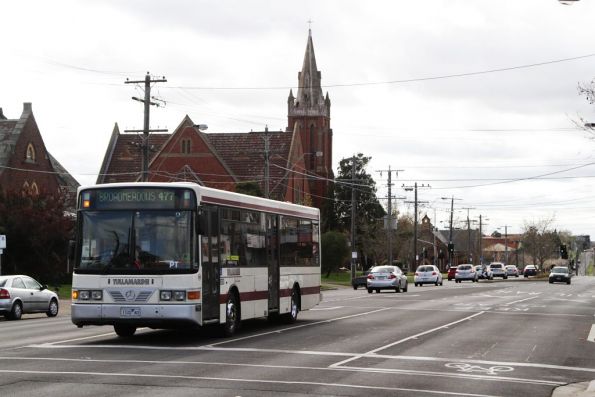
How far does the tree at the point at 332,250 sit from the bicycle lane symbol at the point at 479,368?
71882 mm

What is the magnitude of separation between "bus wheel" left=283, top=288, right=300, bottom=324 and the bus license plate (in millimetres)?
7194

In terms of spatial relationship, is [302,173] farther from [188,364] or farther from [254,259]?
[188,364]

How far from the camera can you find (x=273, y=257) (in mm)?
23609

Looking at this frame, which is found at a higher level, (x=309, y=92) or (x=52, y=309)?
(x=309, y=92)

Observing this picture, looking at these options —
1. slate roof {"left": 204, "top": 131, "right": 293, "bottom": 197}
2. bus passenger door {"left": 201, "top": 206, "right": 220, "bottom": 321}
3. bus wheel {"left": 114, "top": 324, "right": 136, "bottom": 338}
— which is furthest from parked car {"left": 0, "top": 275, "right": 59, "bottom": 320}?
slate roof {"left": 204, "top": 131, "right": 293, "bottom": 197}

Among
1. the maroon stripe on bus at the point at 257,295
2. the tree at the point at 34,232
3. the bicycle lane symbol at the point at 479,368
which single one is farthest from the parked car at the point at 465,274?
the bicycle lane symbol at the point at 479,368

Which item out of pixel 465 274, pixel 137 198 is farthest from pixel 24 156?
pixel 137 198

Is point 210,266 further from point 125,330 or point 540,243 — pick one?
point 540,243

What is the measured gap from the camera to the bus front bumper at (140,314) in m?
18.4

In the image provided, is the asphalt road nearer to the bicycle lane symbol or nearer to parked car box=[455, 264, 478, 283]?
the bicycle lane symbol

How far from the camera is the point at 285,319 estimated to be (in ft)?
83.7

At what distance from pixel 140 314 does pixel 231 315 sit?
277 cm

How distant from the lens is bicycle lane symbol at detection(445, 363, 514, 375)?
1538cm

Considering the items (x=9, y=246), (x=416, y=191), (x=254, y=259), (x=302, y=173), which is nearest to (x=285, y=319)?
(x=254, y=259)
